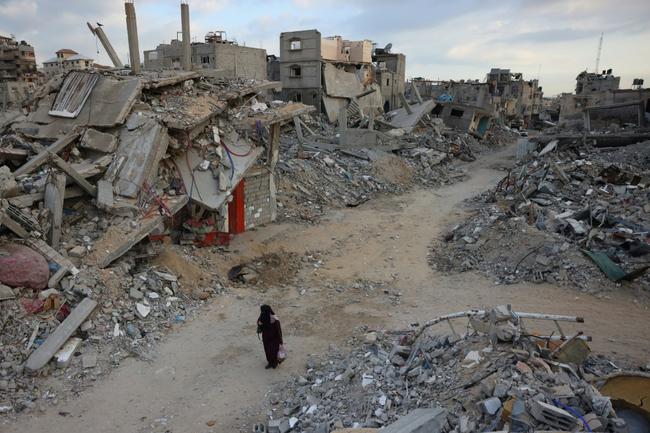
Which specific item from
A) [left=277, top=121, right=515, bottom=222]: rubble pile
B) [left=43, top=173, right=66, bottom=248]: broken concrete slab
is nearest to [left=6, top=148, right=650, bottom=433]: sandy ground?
[left=277, top=121, right=515, bottom=222]: rubble pile

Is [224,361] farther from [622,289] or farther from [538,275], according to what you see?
[622,289]

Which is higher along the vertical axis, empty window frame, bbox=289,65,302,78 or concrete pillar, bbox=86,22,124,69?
empty window frame, bbox=289,65,302,78

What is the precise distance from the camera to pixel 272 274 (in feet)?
34.8

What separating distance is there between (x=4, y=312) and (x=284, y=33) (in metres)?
28.2

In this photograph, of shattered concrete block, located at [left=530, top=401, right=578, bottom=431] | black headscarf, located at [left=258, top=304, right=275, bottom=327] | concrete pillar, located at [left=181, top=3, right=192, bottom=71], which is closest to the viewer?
shattered concrete block, located at [left=530, top=401, right=578, bottom=431]

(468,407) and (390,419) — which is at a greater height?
(468,407)

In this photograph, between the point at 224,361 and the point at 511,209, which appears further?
the point at 511,209

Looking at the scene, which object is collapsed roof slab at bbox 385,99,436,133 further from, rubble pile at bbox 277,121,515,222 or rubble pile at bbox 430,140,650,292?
rubble pile at bbox 430,140,650,292

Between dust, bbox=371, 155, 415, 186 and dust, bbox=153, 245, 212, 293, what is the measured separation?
11.7 m

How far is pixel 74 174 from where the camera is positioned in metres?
8.65

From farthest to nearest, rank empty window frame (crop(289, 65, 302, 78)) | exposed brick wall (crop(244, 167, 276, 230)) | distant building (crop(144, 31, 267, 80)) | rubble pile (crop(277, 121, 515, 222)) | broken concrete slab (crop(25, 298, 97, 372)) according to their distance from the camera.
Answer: empty window frame (crop(289, 65, 302, 78)), distant building (crop(144, 31, 267, 80)), rubble pile (crop(277, 121, 515, 222)), exposed brick wall (crop(244, 167, 276, 230)), broken concrete slab (crop(25, 298, 97, 372))

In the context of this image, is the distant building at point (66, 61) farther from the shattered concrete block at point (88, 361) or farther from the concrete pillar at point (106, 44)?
the shattered concrete block at point (88, 361)

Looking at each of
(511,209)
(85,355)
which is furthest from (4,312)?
(511,209)

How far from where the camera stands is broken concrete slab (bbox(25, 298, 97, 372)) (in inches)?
253
